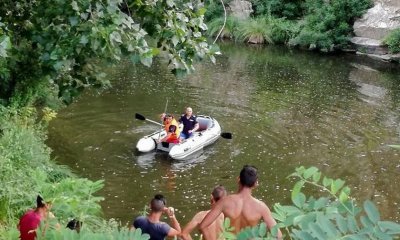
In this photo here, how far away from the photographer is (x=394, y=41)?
96.7ft

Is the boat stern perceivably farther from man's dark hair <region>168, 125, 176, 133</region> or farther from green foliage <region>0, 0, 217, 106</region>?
green foliage <region>0, 0, 217, 106</region>

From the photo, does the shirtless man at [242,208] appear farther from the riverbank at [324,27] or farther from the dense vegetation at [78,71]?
the riverbank at [324,27]

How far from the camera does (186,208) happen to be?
11.5m

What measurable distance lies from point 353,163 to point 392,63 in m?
16.9

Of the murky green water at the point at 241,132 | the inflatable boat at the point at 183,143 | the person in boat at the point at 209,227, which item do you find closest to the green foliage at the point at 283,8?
Result: the murky green water at the point at 241,132

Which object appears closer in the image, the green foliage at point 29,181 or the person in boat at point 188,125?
the green foliage at point 29,181

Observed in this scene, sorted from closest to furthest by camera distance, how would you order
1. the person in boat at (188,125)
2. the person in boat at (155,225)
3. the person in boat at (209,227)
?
the person in boat at (209,227) < the person in boat at (155,225) < the person in boat at (188,125)

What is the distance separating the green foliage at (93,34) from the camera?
459 cm

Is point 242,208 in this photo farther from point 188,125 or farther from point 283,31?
point 283,31

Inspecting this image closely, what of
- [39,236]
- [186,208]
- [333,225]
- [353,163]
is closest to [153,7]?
[39,236]

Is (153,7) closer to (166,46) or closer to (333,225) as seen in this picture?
(166,46)

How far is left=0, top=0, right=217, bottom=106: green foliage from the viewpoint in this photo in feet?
15.0

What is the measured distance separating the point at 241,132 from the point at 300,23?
64.1ft

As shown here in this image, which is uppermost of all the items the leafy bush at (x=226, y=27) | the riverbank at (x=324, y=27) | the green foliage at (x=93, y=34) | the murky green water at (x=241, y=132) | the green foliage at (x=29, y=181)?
the green foliage at (x=93, y=34)
